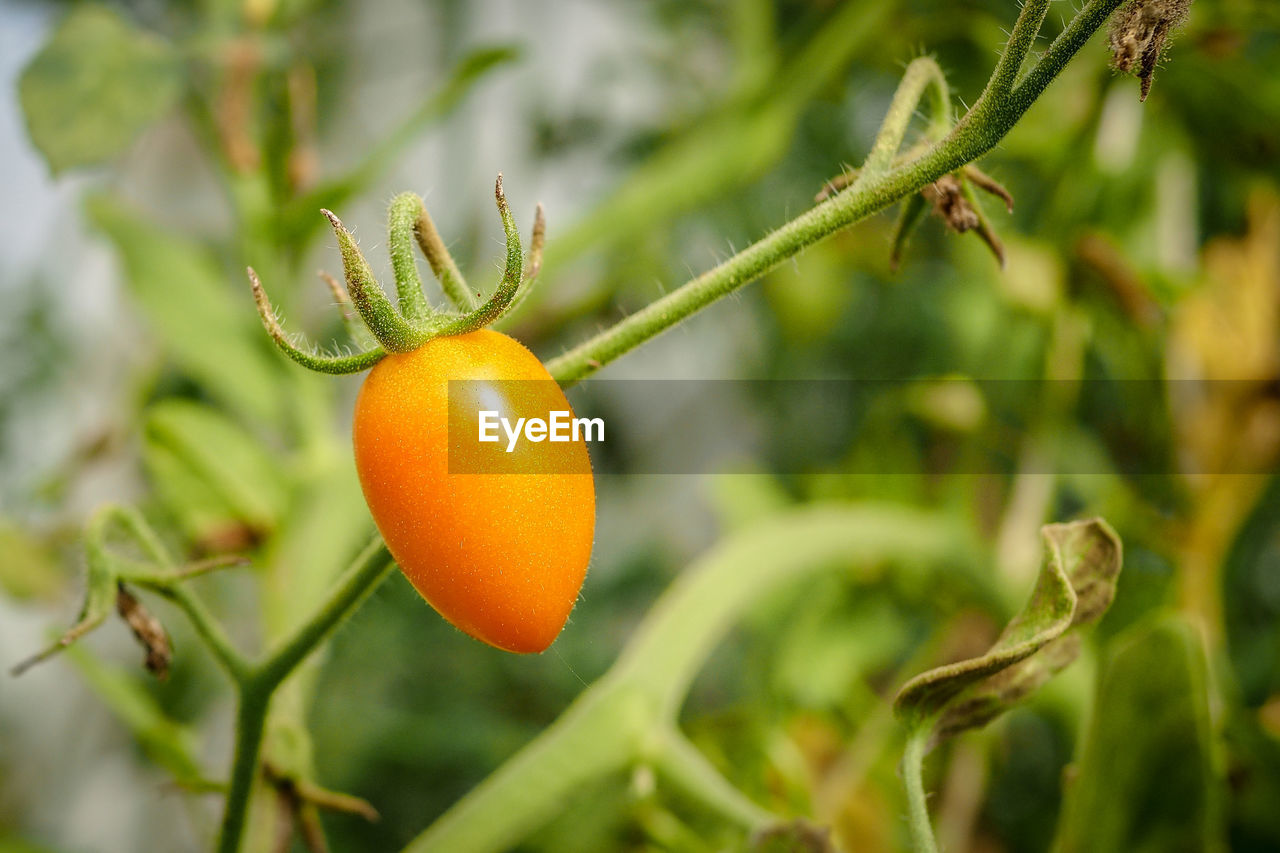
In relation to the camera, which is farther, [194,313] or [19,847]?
[194,313]

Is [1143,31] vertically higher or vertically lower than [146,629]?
higher

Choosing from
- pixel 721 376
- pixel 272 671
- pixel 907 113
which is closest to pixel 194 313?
pixel 272 671

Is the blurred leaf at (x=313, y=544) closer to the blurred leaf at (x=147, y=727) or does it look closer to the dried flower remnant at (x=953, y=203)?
the blurred leaf at (x=147, y=727)

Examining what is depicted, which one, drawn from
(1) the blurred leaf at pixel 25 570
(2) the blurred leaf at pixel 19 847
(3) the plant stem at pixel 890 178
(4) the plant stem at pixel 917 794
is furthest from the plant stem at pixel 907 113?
(1) the blurred leaf at pixel 25 570

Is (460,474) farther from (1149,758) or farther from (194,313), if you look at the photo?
(194,313)

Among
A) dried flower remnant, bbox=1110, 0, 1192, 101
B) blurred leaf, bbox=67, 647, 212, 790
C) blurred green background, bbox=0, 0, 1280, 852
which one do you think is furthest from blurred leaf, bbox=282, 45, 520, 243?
dried flower remnant, bbox=1110, 0, 1192, 101

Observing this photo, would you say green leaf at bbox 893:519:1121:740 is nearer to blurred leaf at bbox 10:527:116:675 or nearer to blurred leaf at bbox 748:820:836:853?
blurred leaf at bbox 748:820:836:853
